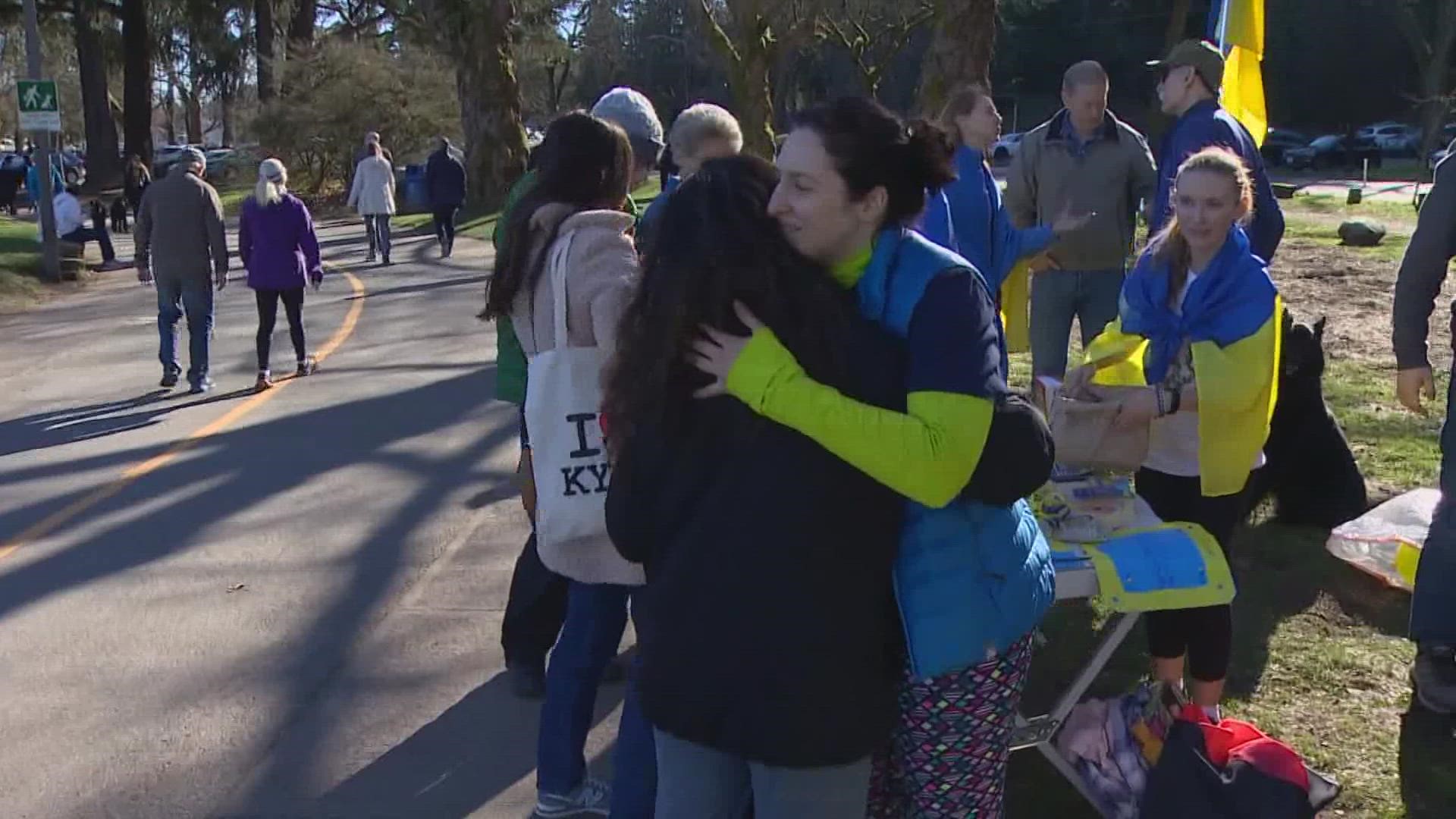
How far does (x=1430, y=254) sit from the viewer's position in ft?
12.7

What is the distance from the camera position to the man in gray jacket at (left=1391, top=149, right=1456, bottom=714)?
388 cm

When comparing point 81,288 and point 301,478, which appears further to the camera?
point 81,288

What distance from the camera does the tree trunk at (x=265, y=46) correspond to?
133 feet

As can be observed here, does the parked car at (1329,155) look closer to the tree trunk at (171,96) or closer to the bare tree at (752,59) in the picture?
the bare tree at (752,59)

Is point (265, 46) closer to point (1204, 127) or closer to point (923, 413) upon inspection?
point (1204, 127)

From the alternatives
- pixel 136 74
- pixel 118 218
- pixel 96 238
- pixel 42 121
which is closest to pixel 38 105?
pixel 42 121

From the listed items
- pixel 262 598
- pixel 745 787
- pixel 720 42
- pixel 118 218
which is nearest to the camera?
pixel 745 787

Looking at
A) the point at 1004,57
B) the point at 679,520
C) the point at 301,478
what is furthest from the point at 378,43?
the point at 679,520

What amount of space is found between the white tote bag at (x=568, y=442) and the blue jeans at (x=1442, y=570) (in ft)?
8.06

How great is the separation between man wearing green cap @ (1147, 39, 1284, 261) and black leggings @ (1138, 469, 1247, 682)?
1.57m

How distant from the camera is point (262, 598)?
546cm

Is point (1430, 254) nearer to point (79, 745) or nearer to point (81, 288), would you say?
point (79, 745)

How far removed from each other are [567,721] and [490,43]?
79.6 feet

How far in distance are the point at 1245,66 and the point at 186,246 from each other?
7.25 metres
